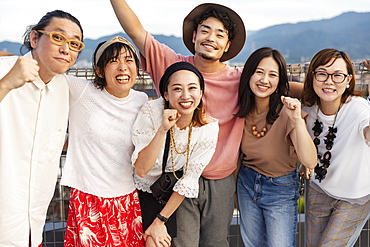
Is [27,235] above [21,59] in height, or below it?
below

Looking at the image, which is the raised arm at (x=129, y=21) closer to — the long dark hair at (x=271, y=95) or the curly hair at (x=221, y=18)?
the curly hair at (x=221, y=18)

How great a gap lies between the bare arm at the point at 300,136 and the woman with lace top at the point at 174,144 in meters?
0.48

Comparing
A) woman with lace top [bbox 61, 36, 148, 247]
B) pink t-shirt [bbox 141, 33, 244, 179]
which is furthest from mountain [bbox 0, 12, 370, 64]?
woman with lace top [bbox 61, 36, 148, 247]

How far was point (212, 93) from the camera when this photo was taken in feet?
9.56

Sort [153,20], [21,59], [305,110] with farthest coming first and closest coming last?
[153,20] → [305,110] → [21,59]

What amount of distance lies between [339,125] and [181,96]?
3.77 ft

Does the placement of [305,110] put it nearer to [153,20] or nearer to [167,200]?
[167,200]

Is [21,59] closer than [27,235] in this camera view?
Yes

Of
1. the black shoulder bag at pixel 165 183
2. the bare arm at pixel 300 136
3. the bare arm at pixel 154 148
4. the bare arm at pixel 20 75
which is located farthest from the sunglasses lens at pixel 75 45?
the bare arm at pixel 300 136

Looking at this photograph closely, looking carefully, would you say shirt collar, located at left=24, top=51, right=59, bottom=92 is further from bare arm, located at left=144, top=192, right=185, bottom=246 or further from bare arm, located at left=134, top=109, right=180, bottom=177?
bare arm, located at left=144, top=192, right=185, bottom=246

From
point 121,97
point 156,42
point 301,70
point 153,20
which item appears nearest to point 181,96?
point 121,97

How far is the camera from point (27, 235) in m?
2.44

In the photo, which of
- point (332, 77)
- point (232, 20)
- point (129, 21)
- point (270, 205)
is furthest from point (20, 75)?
point (332, 77)

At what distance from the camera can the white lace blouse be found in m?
2.61
